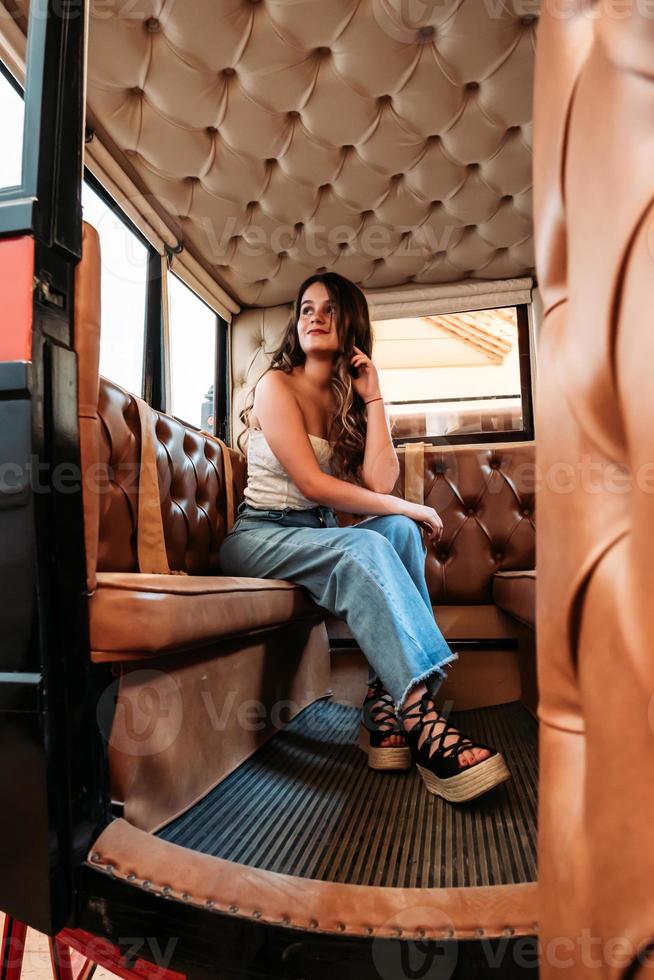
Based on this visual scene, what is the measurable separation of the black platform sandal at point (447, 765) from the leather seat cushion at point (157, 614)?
29 centimetres

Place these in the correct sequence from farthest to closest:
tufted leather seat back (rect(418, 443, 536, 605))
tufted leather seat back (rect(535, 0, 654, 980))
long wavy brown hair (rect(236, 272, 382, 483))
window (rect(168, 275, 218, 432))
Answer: window (rect(168, 275, 218, 432))
tufted leather seat back (rect(418, 443, 536, 605))
long wavy brown hair (rect(236, 272, 382, 483))
tufted leather seat back (rect(535, 0, 654, 980))

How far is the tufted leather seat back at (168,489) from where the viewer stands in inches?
43.4

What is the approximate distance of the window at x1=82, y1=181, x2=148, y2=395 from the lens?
1.83m

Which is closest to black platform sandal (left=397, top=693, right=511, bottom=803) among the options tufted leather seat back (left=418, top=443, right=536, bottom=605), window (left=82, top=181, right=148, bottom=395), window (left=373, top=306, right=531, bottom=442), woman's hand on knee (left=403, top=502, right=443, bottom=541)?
woman's hand on knee (left=403, top=502, right=443, bottom=541)

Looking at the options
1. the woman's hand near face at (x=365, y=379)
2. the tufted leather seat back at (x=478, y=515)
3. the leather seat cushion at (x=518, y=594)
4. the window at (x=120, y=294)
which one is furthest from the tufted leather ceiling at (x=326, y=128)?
the leather seat cushion at (x=518, y=594)

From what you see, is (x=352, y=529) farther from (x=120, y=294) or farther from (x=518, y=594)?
(x=120, y=294)

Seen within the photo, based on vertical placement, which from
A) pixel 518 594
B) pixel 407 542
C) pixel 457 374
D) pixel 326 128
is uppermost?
pixel 326 128

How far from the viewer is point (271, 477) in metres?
1.33

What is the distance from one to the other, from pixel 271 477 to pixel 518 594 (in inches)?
23.2

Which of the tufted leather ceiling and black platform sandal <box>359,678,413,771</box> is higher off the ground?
the tufted leather ceiling

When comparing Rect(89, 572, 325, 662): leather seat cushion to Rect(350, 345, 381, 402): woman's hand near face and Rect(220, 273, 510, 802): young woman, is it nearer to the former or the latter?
Rect(220, 273, 510, 802): young woman

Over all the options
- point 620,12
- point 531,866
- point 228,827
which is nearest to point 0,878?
point 228,827

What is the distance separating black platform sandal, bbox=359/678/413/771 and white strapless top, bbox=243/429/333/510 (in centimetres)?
46

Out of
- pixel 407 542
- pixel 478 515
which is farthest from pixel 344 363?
pixel 478 515
